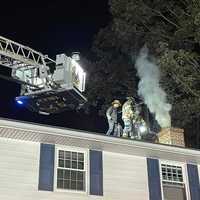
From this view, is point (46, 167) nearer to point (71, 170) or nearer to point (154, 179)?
point (71, 170)

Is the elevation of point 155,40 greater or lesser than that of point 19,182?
greater

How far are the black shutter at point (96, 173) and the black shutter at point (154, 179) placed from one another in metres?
1.70

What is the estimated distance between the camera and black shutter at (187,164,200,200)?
1502 centimetres

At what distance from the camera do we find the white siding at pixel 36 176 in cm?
1262

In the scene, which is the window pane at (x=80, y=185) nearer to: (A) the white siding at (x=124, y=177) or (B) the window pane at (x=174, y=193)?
(A) the white siding at (x=124, y=177)

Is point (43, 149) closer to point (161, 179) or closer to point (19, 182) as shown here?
point (19, 182)

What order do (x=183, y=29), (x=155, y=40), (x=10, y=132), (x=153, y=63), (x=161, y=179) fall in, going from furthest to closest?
1. (x=153, y=63)
2. (x=155, y=40)
3. (x=183, y=29)
4. (x=161, y=179)
5. (x=10, y=132)

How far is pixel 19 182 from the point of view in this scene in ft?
41.7

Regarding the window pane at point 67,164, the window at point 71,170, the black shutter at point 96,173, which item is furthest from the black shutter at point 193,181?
the window pane at point 67,164

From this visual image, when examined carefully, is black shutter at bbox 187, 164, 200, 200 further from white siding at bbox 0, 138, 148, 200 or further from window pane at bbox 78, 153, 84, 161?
window pane at bbox 78, 153, 84, 161

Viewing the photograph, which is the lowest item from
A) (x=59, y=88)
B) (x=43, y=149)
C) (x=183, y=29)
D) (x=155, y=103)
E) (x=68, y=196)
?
(x=68, y=196)

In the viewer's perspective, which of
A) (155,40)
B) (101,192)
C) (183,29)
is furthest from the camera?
(155,40)

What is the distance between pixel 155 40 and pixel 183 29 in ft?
8.76

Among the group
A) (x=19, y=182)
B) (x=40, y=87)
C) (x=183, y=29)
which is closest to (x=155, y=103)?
(x=183, y=29)
